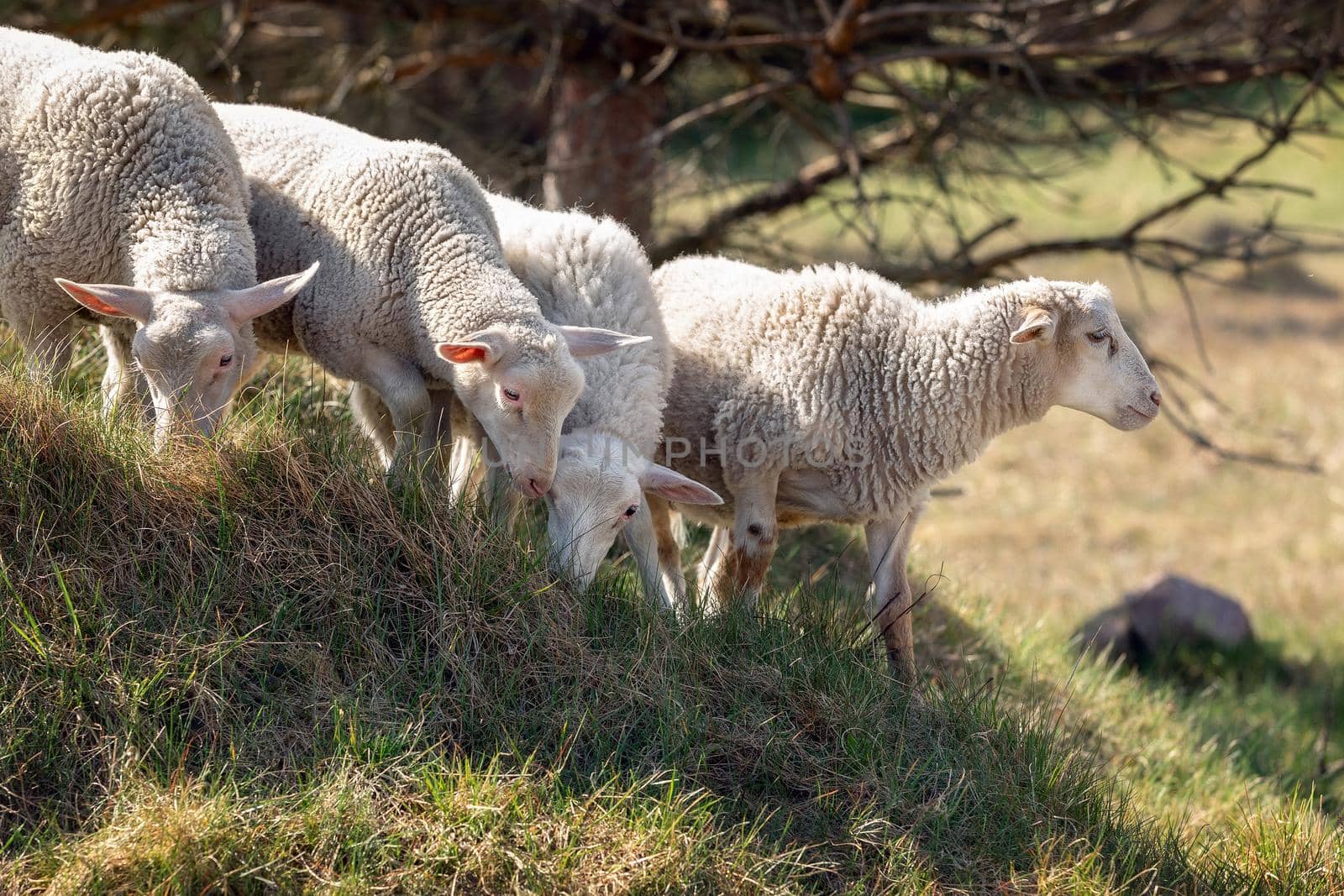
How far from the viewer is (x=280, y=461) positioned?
3691 millimetres

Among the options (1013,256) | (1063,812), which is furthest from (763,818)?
(1013,256)

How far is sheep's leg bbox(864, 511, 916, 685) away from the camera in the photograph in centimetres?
461

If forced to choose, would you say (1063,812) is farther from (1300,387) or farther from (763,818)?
(1300,387)

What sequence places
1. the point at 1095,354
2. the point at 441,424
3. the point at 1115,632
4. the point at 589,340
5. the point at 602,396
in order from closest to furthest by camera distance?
1. the point at 589,340
2. the point at 602,396
3. the point at 1095,354
4. the point at 441,424
5. the point at 1115,632

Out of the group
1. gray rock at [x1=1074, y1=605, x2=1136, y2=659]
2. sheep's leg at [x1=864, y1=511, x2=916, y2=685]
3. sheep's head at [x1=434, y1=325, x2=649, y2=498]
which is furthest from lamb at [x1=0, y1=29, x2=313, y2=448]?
gray rock at [x1=1074, y1=605, x2=1136, y2=659]

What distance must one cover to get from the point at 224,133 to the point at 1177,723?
4.64 meters

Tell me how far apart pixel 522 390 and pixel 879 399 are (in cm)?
126

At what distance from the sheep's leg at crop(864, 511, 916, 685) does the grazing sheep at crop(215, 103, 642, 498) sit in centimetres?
120

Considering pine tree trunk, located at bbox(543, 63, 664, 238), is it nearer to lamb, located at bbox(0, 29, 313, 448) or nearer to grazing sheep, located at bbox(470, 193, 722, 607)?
grazing sheep, located at bbox(470, 193, 722, 607)

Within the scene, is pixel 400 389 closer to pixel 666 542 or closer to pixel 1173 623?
pixel 666 542

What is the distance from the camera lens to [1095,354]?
176 inches

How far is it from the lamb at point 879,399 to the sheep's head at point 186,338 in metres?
1.49

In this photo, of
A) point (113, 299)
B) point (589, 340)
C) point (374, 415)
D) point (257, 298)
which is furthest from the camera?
point (374, 415)

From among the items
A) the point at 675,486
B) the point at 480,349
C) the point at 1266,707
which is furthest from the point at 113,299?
the point at 1266,707
